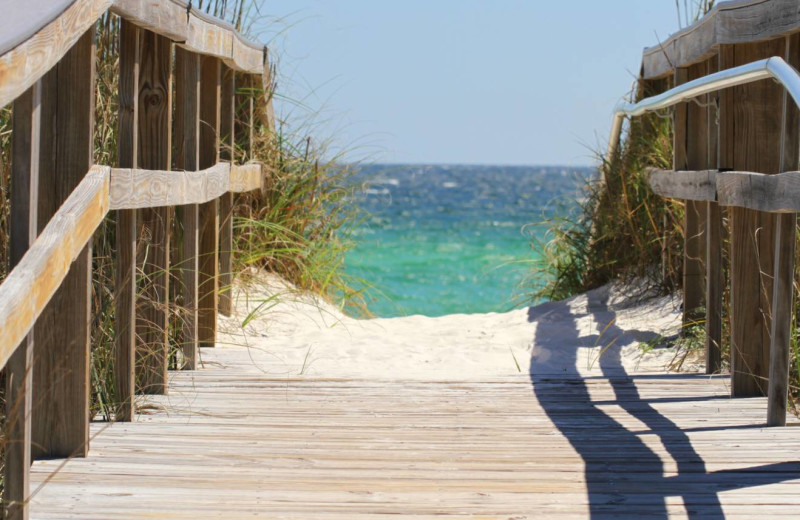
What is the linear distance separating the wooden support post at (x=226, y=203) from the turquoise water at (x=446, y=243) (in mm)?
1184

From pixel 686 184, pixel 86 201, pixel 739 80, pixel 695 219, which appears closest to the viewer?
pixel 86 201

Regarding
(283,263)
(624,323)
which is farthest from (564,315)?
(283,263)

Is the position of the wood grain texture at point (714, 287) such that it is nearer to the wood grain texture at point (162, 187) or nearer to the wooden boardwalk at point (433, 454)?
the wooden boardwalk at point (433, 454)

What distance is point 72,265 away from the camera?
293cm

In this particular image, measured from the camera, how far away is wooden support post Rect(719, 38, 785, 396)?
390 centimetres

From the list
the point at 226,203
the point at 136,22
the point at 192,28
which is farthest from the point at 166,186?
the point at 226,203

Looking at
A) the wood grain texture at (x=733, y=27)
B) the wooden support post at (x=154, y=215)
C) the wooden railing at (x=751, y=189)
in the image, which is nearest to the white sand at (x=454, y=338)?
the wooden railing at (x=751, y=189)

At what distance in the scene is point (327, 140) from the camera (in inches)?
270

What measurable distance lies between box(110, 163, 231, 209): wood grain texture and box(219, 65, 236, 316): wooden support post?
25.0 inches

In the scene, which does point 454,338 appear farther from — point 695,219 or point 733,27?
point 733,27

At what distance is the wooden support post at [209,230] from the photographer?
196 inches

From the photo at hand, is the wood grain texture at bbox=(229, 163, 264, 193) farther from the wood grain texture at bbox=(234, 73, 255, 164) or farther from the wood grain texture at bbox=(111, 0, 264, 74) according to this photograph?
the wood grain texture at bbox=(111, 0, 264, 74)

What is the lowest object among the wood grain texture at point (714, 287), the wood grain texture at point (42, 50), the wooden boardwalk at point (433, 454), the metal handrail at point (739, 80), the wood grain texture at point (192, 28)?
the wooden boardwalk at point (433, 454)

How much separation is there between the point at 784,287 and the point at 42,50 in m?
2.40
